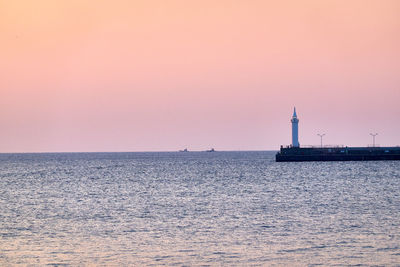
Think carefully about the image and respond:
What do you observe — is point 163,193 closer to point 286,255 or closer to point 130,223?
point 130,223

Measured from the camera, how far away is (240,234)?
119 ft

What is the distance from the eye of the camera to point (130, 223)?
138ft

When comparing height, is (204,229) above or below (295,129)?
below

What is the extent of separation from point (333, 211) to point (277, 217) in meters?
6.07

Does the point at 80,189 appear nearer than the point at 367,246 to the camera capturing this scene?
No

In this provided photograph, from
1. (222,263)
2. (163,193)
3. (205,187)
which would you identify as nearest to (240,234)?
(222,263)

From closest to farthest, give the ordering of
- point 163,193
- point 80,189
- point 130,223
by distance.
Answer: point 130,223 → point 163,193 → point 80,189

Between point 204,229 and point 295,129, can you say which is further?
point 295,129

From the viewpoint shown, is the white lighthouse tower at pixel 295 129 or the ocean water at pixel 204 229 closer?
the ocean water at pixel 204 229

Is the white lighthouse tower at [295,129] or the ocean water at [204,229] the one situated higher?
the white lighthouse tower at [295,129]

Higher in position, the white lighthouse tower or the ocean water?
the white lighthouse tower

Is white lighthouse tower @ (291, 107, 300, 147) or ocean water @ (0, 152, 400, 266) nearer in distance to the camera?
ocean water @ (0, 152, 400, 266)

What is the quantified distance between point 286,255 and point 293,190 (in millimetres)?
41202

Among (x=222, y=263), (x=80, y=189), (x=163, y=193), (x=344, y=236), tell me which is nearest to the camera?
(x=222, y=263)
